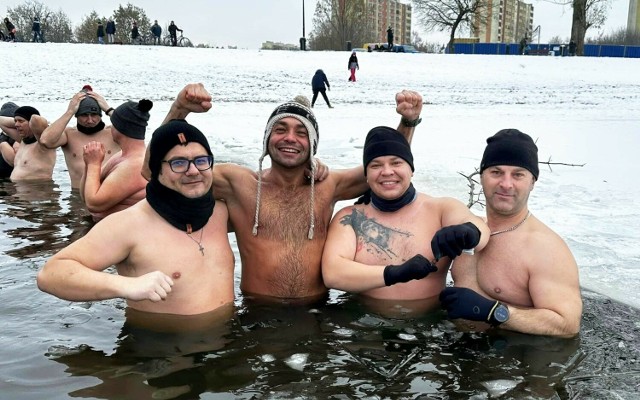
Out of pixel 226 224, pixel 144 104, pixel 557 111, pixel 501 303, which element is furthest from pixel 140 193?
pixel 557 111

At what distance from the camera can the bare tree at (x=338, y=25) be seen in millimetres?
55938

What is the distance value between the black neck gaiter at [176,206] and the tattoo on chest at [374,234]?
1.01 meters

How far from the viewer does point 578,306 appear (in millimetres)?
3625

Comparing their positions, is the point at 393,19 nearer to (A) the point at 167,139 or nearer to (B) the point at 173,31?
(B) the point at 173,31

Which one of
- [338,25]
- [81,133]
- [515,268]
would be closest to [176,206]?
[515,268]

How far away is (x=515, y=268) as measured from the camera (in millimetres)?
3781

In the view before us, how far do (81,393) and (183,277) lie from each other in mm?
889

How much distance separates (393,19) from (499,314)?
146 m

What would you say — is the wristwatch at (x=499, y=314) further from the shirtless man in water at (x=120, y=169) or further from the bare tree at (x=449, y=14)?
the bare tree at (x=449, y=14)

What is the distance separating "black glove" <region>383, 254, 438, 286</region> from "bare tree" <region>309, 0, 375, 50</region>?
53.1 metres

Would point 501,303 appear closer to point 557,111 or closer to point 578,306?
point 578,306

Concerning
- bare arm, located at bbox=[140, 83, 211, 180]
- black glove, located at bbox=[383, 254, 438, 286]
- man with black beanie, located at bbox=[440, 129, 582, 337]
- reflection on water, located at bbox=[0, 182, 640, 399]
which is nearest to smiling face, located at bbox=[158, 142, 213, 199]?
bare arm, located at bbox=[140, 83, 211, 180]

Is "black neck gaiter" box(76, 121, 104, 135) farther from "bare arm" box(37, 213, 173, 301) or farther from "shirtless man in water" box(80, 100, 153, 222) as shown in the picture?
"bare arm" box(37, 213, 173, 301)

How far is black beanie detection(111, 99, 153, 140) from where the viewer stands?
5617 mm
